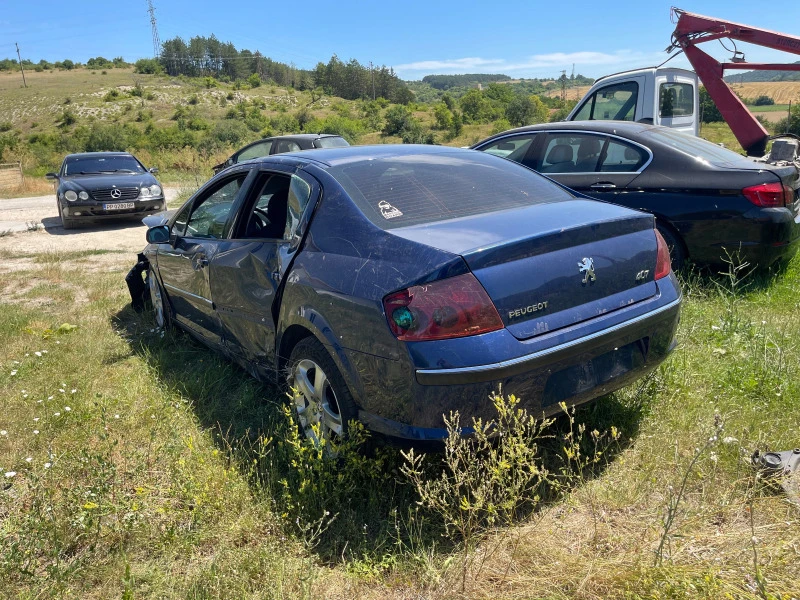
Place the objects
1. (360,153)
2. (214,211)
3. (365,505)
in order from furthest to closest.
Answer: (214,211) < (360,153) < (365,505)

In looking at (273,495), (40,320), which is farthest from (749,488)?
(40,320)

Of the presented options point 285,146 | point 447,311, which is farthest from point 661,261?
point 285,146

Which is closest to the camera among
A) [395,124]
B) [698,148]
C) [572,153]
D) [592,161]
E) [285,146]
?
[698,148]

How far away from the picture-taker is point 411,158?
12.2 feet

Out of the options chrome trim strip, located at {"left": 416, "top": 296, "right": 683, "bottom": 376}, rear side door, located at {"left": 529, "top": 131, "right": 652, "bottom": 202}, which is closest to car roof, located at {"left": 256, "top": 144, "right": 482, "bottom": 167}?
chrome trim strip, located at {"left": 416, "top": 296, "right": 683, "bottom": 376}

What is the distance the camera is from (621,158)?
5.76 m

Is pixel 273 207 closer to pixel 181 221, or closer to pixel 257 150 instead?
pixel 181 221

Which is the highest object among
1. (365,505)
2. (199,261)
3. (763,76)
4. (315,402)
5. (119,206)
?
(763,76)

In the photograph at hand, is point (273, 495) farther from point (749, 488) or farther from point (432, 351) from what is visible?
point (749, 488)

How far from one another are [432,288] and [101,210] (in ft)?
39.3

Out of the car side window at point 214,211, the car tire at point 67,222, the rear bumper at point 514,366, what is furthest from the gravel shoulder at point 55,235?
the rear bumper at point 514,366

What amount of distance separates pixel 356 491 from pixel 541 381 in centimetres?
101

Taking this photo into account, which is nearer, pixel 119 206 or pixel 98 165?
Result: pixel 119 206

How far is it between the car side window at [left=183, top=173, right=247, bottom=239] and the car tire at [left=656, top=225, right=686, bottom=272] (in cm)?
357
